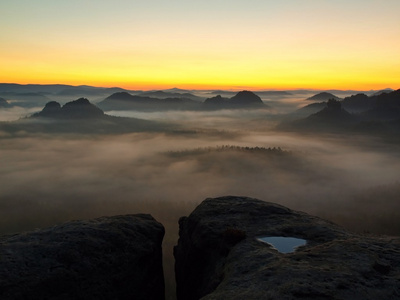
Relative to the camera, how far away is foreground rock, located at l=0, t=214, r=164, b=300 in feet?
64.0

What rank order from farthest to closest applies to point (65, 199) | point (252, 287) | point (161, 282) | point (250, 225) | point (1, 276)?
point (65, 199)
point (161, 282)
point (250, 225)
point (1, 276)
point (252, 287)

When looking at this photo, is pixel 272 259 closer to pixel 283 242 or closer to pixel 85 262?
pixel 283 242

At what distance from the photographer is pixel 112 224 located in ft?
90.1

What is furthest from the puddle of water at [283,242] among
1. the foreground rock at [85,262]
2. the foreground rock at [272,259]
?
the foreground rock at [85,262]

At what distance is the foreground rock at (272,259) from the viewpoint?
14.7 m

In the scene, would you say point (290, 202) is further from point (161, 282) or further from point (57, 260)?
point (57, 260)

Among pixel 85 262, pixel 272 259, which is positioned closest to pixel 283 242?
pixel 272 259

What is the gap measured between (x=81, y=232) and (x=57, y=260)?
3630 mm

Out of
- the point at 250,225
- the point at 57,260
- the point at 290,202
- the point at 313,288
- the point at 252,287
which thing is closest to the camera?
the point at 313,288

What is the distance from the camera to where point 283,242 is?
22.8 metres

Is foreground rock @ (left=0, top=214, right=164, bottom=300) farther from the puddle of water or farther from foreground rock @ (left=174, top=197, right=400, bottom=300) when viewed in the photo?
the puddle of water

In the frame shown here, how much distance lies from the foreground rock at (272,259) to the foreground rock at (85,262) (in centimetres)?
436

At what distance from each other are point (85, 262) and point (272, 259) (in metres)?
13.8

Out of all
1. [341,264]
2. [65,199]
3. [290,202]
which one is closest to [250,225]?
[341,264]
